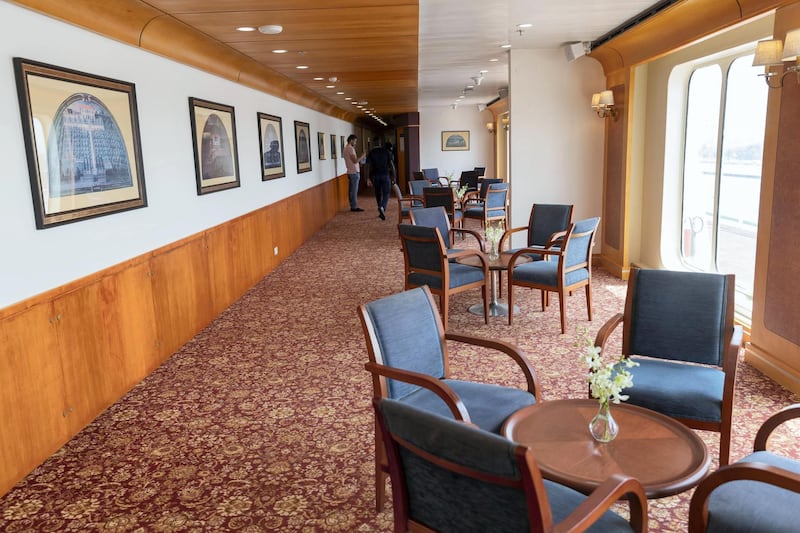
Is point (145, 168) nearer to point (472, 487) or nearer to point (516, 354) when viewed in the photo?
point (516, 354)

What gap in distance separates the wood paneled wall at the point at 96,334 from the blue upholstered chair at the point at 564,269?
2833 mm

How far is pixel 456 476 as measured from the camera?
1596 millimetres

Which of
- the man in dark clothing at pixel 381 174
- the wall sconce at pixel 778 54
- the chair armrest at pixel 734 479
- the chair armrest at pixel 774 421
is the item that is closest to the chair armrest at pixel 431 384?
the chair armrest at pixel 734 479

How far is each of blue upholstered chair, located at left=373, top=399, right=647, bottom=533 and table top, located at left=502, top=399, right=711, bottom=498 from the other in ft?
0.42

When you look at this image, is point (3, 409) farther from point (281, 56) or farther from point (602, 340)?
point (281, 56)

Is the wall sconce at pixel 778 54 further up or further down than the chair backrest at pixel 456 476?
further up

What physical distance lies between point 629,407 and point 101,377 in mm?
3126

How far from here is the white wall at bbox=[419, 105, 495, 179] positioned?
18.2m

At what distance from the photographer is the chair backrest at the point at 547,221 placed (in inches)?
239

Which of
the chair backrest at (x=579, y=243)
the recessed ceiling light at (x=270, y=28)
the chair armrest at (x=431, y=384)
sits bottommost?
the chair armrest at (x=431, y=384)

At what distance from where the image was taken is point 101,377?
3.80 meters

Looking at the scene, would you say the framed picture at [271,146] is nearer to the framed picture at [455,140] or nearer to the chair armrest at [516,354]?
the chair armrest at [516,354]

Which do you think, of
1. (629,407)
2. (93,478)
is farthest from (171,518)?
(629,407)

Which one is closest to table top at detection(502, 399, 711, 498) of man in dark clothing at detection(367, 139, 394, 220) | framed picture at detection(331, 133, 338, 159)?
man in dark clothing at detection(367, 139, 394, 220)
